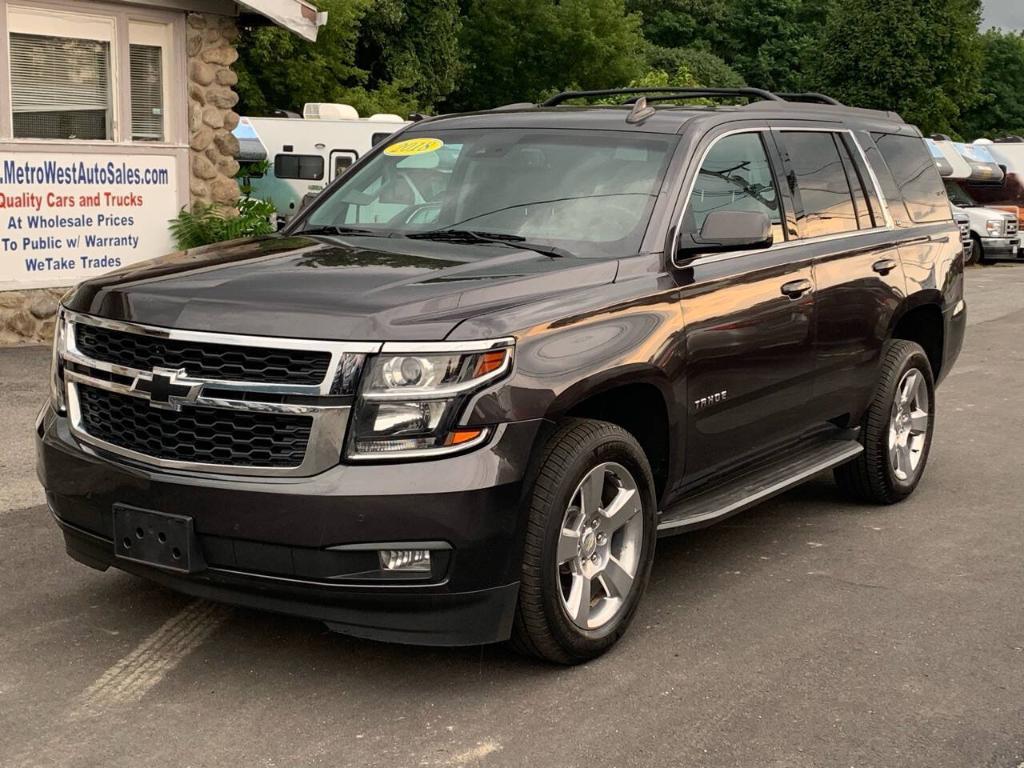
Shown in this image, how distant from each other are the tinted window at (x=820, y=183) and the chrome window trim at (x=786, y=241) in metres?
0.02

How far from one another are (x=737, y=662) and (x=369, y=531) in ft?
4.83

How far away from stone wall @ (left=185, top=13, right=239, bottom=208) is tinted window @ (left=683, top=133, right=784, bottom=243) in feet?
25.3

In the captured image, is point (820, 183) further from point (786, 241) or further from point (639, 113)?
point (639, 113)

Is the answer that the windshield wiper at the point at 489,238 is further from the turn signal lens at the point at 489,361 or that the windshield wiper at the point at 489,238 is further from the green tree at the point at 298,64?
the green tree at the point at 298,64

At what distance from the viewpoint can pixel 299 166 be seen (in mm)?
22188

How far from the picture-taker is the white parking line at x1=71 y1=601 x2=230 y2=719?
4395 millimetres

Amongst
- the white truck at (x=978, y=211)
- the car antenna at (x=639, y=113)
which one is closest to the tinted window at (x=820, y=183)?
the car antenna at (x=639, y=113)

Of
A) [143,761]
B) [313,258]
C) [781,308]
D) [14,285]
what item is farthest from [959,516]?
[14,285]

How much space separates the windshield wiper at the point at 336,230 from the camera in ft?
18.5

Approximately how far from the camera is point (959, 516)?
6941 mm

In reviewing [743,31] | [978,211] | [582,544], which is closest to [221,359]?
[582,544]

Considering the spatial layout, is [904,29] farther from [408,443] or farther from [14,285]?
[408,443]

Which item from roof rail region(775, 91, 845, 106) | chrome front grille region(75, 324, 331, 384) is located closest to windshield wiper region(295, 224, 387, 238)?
chrome front grille region(75, 324, 331, 384)

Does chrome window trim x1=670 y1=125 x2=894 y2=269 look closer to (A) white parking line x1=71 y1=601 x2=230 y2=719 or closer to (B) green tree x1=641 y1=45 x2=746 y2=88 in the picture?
(A) white parking line x1=71 y1=601 x2=230 y2=719
